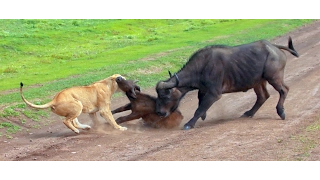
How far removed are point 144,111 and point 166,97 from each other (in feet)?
2.02

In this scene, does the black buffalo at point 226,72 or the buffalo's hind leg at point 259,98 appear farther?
the buffalo's hind leg at point 259,98

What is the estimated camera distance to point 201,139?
39.0ft

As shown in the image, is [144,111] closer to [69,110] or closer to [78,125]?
[78,125]

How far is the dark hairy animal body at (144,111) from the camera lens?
13742 millimetres

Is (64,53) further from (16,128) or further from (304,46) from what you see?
(16,128)

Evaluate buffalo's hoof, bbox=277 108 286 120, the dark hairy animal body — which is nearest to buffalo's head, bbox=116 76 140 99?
the dark hairy animal body

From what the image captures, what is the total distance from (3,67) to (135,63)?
5.26 m

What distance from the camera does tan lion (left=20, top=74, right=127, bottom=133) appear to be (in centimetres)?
1277

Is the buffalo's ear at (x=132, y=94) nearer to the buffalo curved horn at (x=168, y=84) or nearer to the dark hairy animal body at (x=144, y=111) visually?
the dark hairy animal body at (x=144, y=111)

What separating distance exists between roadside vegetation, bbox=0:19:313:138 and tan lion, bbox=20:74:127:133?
1320mm

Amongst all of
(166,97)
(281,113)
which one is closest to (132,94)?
(166,97)

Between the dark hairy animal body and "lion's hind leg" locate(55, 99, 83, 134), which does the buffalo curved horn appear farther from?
"lion's hind leg" locate(55, 99, 83, 134)

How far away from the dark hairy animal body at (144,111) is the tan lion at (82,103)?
11.7 inches

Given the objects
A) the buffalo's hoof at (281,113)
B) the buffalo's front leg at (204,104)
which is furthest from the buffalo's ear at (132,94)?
the buffalo's hoof at (281,113)
